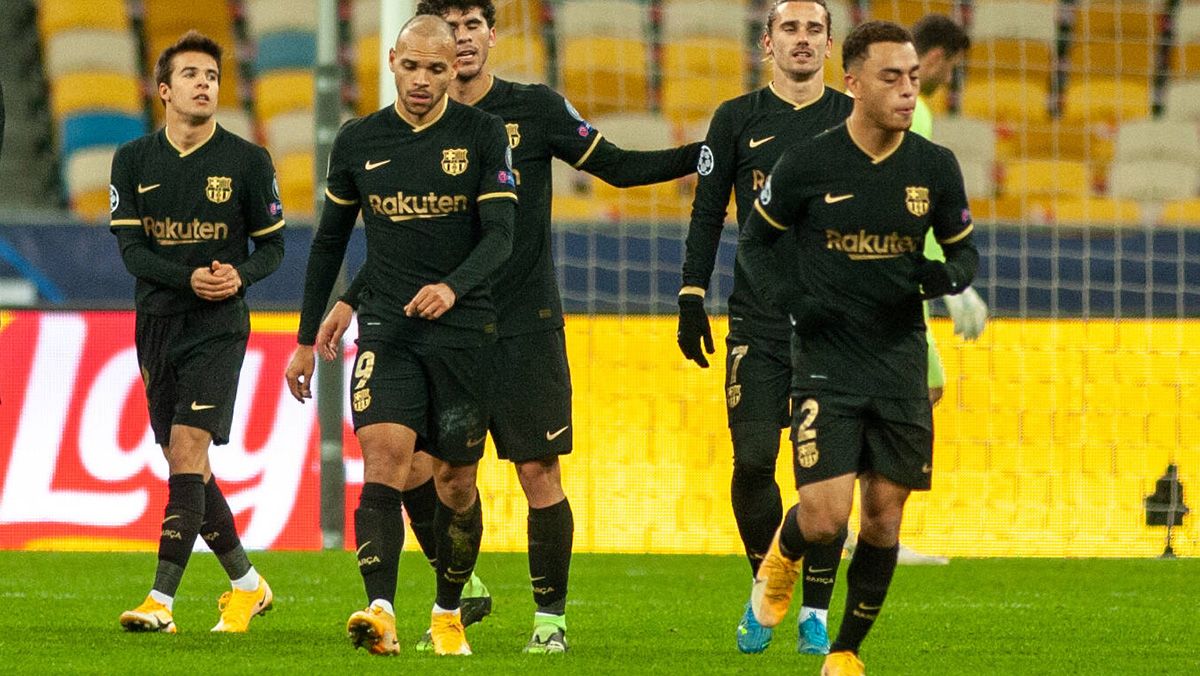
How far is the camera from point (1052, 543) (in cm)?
1092

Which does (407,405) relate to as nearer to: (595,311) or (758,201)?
(758,201)

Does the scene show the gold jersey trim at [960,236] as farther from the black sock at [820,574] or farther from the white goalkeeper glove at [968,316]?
the white goalkeeper glove at [968,316]

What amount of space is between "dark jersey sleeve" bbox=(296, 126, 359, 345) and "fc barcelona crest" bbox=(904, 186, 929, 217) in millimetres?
1686

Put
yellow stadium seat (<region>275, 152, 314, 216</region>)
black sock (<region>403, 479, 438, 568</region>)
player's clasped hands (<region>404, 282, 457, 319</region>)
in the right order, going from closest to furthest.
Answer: player's clasped hands (<region>404, 282, 457, 319</region>), black sock (<region>403, 479, 438, 568</region>), yellow stadium seat (<region>275, 152, 314, 216</region>)

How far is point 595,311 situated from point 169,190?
4.06 metres

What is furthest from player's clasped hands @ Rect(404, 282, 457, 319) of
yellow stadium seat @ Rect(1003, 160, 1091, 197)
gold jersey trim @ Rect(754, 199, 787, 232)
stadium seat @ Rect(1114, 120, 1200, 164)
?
stadium seat @ Rect(1114, 120, 1200, 164)

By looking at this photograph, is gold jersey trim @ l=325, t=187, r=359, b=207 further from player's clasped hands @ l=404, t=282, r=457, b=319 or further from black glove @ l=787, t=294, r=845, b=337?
black glove @ l=787, t=294, r=845, b=337

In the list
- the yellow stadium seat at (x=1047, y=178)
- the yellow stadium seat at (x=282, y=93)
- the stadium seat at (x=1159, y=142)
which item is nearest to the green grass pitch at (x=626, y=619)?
the yellow stadium seat at (x=1047, y=178)

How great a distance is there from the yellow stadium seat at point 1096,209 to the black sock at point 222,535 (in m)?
7.38

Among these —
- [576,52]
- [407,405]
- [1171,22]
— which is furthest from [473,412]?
[1171,22]

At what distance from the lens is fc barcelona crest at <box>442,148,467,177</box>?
633 centimetres

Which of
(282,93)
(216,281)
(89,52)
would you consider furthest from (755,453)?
(89,52)

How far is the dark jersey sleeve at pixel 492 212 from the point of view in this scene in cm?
622

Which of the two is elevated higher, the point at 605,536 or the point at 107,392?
the point at 107,392
